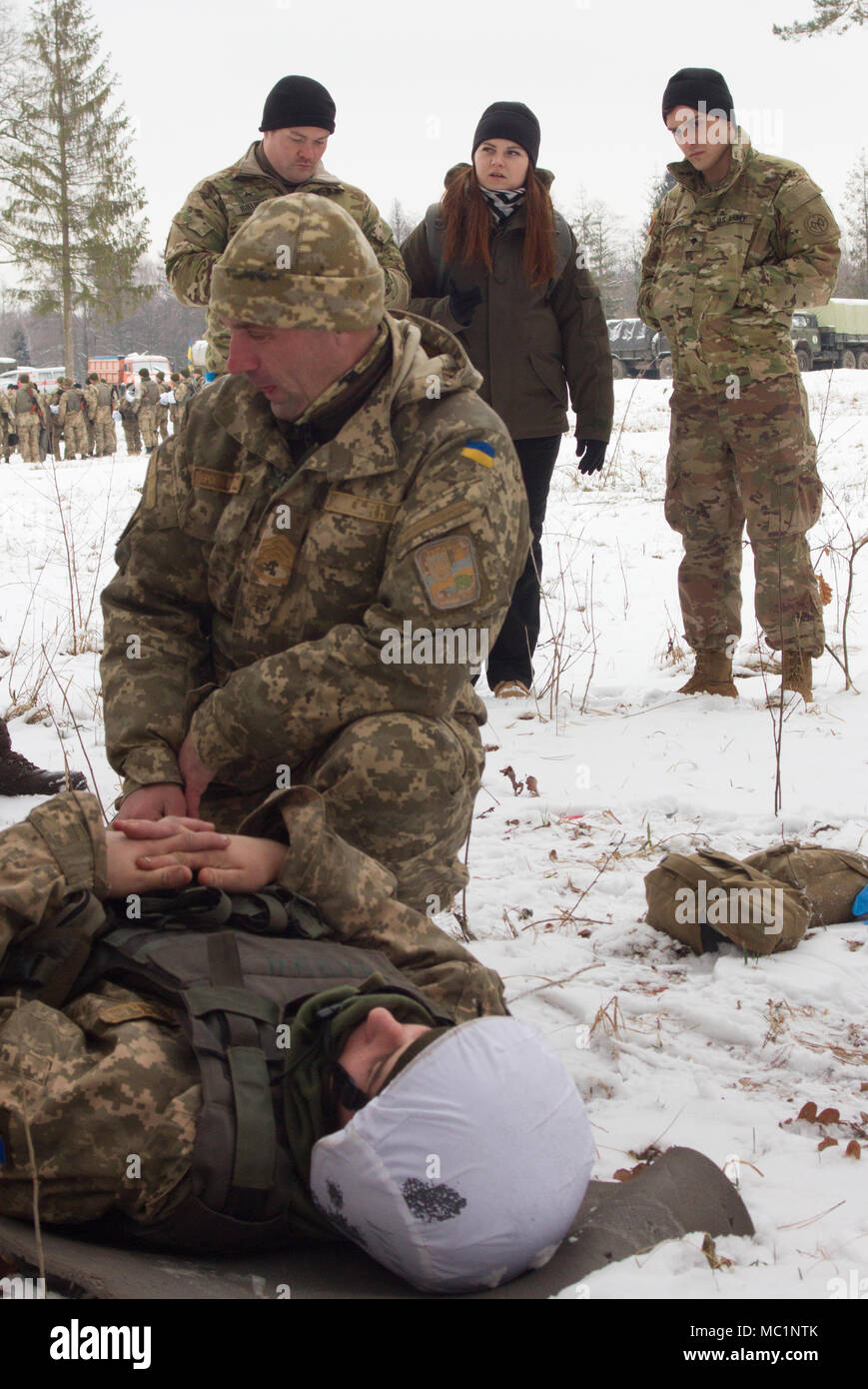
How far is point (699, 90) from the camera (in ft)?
14.2

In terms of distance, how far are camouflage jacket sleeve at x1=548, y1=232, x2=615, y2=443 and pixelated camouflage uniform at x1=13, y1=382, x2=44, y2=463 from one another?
18036 millimetres

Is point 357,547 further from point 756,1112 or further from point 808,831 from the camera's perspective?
point 808,831

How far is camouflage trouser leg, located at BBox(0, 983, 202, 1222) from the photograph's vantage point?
1.55m

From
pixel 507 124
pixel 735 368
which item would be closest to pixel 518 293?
pixel 507 124

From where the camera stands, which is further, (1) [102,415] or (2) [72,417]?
(1) [102,415]

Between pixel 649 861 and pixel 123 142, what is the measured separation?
114ft

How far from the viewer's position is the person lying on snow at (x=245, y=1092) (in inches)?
58.4

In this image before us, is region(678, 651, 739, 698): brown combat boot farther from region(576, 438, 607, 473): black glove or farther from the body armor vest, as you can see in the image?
the body armor vest

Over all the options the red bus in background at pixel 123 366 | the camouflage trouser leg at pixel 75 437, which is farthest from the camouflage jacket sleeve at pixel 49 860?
the red bus in background at pixel 123 366

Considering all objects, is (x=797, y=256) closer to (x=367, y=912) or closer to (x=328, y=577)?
(x=328, y=577)

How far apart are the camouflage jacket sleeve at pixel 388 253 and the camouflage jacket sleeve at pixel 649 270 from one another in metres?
1.27

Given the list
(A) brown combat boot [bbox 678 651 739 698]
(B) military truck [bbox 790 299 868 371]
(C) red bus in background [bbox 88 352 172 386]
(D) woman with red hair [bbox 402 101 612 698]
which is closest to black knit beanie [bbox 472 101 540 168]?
(D) woman with red hair [bbox 402 101 612 698]

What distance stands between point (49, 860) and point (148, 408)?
872 inches

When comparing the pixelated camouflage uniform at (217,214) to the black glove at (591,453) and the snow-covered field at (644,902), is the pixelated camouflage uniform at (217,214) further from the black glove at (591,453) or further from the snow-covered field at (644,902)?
the snow-covered field at (644,902)
